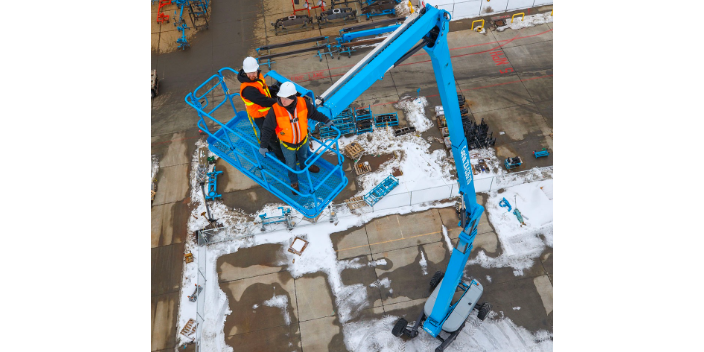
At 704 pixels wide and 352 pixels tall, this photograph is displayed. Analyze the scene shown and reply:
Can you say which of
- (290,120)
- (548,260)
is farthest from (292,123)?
(548,260)

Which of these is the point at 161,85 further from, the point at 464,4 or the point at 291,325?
the point at 464,4

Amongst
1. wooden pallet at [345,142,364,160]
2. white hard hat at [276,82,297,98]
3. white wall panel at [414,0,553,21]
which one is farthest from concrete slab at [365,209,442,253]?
white wall panel at [414,0,553,21]

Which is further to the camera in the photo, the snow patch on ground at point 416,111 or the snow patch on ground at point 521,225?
the snow patch on ground at point 416,111

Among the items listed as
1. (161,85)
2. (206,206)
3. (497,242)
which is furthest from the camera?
(161,85)

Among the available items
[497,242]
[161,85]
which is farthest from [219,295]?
[161,85]

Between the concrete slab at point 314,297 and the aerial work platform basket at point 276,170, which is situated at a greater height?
the aerial work platform basket at point 276,170

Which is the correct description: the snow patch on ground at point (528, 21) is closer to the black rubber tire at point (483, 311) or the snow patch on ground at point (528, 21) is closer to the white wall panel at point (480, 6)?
the white wall panel at point (480, 6)

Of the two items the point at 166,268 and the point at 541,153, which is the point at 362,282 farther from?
the point at 541,153

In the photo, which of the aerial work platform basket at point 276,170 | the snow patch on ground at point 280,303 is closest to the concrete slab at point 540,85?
the aerial work platform basket at point 276,170
